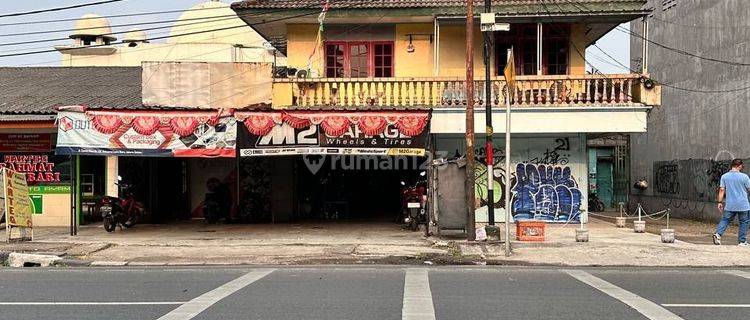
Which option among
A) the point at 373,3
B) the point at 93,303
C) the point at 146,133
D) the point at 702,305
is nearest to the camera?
the point at 702,305

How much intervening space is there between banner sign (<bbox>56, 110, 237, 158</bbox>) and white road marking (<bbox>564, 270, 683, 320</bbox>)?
859 centimetres

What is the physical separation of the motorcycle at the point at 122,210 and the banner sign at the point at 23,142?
300 cm

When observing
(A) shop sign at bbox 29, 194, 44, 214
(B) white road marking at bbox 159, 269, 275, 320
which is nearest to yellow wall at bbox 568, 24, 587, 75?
(B) white road marking at bbox 159, 269, 275, 320

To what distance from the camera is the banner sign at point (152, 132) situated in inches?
627

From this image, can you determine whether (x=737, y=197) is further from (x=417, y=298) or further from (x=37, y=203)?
(x=37, y=203)

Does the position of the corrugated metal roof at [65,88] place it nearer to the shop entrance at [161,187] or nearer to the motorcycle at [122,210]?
the shop entrance at [161,187]

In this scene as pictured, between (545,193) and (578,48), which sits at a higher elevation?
(578,48)

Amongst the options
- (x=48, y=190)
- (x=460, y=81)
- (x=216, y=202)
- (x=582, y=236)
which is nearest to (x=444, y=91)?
(x=460, y=81)

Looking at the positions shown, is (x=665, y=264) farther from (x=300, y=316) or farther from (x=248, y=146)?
(x=248, y=146)

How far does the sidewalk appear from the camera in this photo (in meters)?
12.5

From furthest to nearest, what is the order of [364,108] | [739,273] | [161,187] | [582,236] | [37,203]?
[161,187], [37,203], [364,108], [582,236], [739,273]

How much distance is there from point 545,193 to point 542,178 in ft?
1.40

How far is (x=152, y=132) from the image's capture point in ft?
52.4

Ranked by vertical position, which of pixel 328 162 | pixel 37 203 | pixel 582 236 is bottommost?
pixel 582 236
